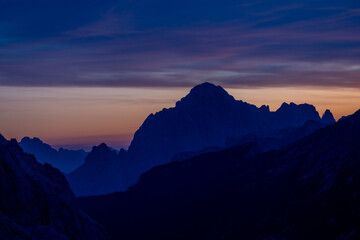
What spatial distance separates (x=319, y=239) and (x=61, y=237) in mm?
106845

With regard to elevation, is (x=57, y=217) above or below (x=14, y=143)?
below

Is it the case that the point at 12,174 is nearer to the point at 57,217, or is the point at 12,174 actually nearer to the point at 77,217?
the point at 57,217

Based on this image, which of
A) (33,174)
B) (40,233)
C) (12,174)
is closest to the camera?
(40,233)

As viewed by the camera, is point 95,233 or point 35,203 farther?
point 95,233

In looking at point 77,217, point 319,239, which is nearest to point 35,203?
point 77,217

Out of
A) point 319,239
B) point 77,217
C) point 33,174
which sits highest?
point 33,174

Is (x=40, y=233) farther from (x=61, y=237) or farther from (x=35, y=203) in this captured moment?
(x=35, y=203)

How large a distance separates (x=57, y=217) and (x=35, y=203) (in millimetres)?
9815

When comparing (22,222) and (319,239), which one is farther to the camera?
(319,239)

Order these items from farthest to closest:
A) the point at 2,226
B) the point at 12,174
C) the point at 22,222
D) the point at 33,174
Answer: the point at 33,174 < the point at 12,174 < the point at 22,222 < the point at 2,226

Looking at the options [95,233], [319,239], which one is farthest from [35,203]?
[319,239]

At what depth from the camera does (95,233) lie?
199 m

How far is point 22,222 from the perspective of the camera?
507 feet

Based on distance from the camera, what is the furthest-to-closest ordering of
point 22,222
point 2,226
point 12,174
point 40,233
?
point 12,174
point 22,222
point 40,233
point 2,226
